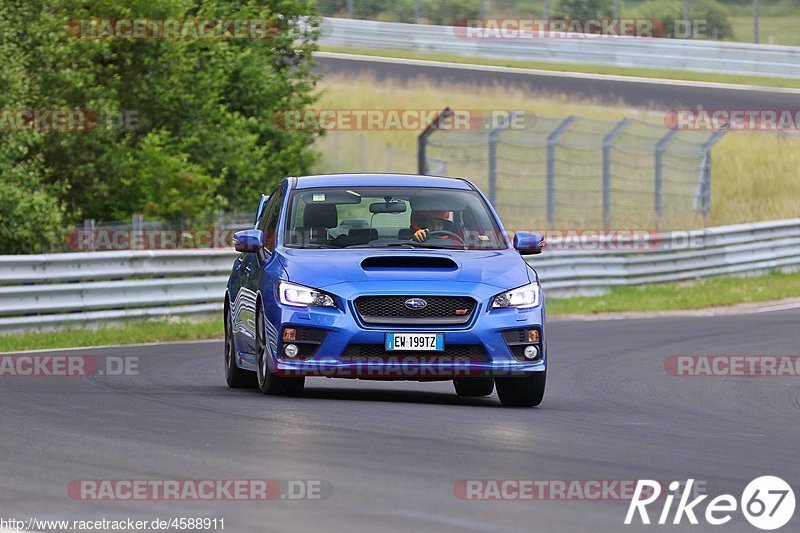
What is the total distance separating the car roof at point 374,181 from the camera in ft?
42.9

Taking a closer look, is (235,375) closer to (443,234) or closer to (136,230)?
(443,234)

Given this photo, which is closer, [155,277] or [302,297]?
[302,297]

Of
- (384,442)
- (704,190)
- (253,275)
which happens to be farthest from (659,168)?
(384,442)

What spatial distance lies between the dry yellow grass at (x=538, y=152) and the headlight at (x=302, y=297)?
87.7ft

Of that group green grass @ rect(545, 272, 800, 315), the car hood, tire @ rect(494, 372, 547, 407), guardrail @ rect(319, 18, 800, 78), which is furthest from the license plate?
guardrail @ rect(319, 18, 800, 78)

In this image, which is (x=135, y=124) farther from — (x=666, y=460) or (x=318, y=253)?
(x=666, y=460)

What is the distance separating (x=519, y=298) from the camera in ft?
39.2

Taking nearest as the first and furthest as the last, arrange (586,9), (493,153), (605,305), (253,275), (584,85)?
1. (253,275)
2. (605,305)
3. (493,153)
4. (584,85)
5. (586,9)

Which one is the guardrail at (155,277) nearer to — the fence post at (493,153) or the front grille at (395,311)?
the fence post at (493,153)

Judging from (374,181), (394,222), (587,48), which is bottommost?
(587,48)

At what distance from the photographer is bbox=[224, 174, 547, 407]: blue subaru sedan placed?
1167 cm

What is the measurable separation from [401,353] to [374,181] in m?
1.92

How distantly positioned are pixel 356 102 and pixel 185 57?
52.1 ft

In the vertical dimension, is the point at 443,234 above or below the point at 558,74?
above
